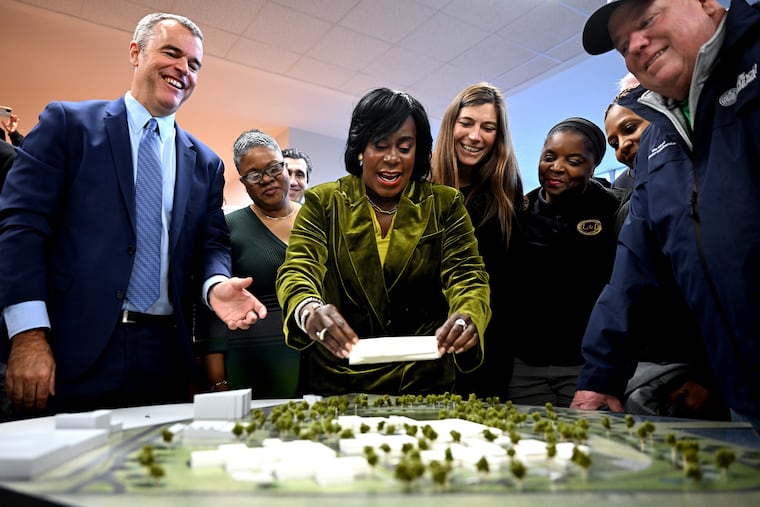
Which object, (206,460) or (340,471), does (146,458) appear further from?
(340,471)

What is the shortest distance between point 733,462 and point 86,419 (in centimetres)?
129

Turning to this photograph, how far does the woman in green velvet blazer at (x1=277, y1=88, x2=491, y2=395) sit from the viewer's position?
79.7 inches

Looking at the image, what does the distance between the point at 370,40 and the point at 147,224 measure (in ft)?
13.8

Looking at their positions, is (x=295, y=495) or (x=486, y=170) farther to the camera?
(x=486, y=170)

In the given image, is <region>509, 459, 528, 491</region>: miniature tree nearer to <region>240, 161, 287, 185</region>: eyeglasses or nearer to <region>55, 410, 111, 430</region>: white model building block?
<region>55, 410, 111, 430</region>: white model building block

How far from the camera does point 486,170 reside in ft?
8.77

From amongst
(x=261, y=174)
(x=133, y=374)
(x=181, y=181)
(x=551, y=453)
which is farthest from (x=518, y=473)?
(x=261, y=174)

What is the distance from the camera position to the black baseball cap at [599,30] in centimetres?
194

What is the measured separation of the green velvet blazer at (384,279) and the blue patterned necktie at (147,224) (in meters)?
0.51

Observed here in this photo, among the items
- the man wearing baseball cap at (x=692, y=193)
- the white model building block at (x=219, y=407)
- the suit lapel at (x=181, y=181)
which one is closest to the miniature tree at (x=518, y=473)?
the white model building block at (x=219, y=407)

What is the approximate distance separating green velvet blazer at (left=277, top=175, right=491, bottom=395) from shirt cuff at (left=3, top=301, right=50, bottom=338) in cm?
81

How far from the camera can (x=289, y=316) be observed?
6.32 feet

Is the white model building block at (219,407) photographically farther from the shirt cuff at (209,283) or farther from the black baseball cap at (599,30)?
the black baseball cap at (599,30)

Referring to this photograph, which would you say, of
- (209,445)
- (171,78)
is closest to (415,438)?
(209,445)
